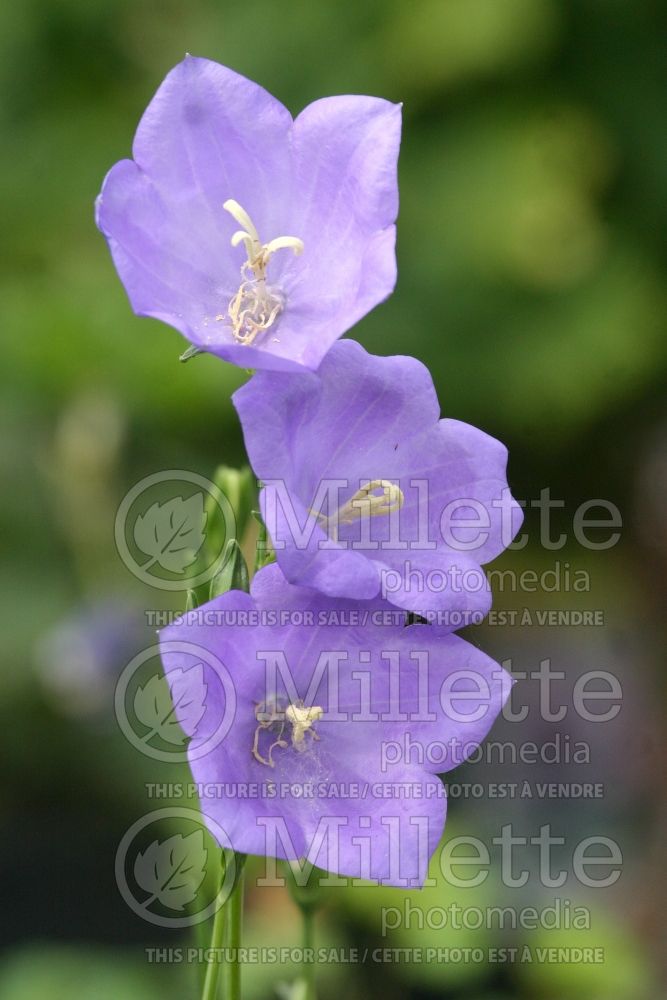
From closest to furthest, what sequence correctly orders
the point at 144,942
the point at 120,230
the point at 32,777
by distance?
the point at 120,230 < the point at 144,942 < the point at 32,777

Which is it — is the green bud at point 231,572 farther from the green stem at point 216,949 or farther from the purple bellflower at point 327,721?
the green stem at point 216,949

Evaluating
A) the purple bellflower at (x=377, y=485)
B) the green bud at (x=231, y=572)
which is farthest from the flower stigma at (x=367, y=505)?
the green bud at (x=231, y=572)

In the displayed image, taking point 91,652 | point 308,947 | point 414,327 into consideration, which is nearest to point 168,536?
point 308,947

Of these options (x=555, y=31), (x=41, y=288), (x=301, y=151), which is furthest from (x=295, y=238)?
(x=555, y=31)

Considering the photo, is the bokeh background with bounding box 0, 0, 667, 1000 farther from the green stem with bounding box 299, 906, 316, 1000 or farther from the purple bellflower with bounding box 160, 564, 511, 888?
the purple bellflower with bounding box 160, 564, 511, 888

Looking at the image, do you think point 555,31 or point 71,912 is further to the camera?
point 555,31

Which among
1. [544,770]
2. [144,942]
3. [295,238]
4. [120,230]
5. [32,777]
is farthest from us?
[544,770]

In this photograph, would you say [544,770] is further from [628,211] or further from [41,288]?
[41,288]
